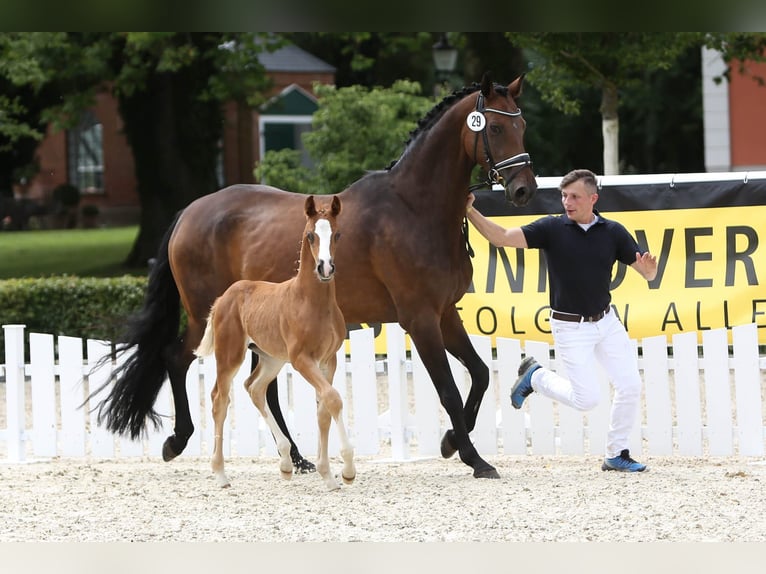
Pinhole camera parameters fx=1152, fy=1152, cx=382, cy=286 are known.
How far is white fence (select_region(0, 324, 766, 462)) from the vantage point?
7609mm

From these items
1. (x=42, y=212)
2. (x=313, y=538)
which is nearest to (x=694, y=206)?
(x=313, y=538)

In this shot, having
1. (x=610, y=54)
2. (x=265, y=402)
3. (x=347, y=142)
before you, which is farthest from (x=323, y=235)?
(x=347, y=142)

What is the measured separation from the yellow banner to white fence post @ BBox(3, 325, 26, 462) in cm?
326

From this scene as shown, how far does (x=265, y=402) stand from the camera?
22.7 feet

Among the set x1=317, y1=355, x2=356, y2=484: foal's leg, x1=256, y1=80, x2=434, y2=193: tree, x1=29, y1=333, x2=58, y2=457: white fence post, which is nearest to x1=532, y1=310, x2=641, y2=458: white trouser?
x1=317, y1=355, x2=356, y2=484: foal's leg

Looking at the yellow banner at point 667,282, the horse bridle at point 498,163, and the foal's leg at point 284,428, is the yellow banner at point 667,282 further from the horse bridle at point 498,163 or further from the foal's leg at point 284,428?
the horse bridle at point 498,163

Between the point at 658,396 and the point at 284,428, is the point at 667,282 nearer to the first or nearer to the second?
the point at 658,396

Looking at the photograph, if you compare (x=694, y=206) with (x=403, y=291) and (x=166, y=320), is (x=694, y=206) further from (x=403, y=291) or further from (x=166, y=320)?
(x=166, y=320)

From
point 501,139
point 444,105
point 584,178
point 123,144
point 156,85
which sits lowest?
point 584,178

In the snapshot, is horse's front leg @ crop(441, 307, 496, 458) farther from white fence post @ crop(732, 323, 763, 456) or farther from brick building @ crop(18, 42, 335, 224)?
brick building @ crop(18, 42, 335, 224)

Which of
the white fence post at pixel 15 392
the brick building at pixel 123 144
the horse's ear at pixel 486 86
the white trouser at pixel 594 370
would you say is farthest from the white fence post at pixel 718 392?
the brick building at pixel 123 144

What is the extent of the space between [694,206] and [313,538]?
4573 mm

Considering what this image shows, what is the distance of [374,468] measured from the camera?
7.68m

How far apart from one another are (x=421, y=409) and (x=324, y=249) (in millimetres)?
2282
